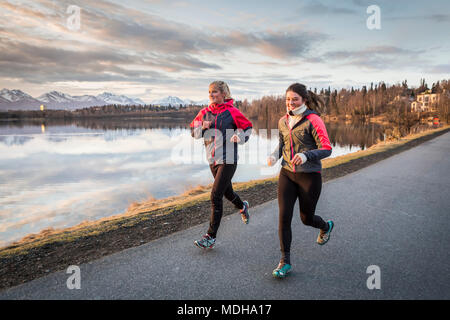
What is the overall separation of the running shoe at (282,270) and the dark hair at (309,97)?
182 cm

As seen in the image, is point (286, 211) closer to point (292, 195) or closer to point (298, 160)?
point (292, 195)

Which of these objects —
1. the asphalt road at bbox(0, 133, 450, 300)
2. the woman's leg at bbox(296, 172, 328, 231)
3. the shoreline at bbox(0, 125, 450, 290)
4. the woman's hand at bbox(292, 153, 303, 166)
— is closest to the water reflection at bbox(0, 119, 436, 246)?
the shoreline at bbox(0, 125, 450, 290)

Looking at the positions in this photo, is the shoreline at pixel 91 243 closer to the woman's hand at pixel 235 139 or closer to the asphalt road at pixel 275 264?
the asphalt road at pixel 275 264

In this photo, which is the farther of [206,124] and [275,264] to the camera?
[206,124]

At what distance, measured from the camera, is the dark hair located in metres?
3.26

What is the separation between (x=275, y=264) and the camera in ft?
11.5

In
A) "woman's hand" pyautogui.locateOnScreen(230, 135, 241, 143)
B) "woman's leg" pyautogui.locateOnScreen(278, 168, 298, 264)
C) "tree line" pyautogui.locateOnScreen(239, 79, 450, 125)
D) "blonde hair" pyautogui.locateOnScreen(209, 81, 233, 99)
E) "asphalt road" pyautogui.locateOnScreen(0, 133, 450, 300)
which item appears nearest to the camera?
"asphalt road" pyautogui.locateOnScreen(0, 133, 450, 300)

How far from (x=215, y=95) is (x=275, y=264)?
2.23 m

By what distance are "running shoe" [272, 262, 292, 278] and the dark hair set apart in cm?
182

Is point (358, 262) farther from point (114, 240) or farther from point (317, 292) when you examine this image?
point (114, 240)

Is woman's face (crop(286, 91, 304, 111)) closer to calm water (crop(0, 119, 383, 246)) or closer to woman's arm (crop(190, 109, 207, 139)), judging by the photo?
woman's arm (crop(190, 109, 207, 139))

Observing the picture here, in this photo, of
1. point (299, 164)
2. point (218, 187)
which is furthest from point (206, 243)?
point (299, 164)
